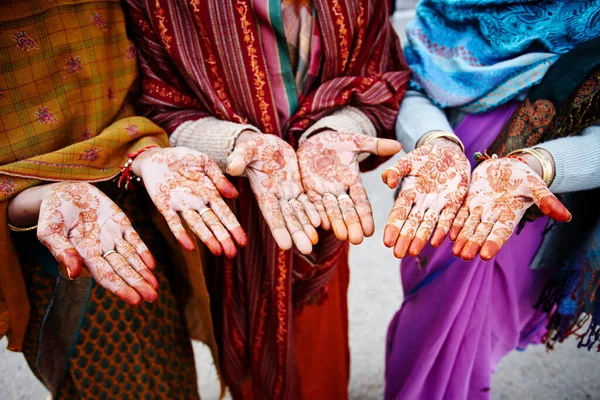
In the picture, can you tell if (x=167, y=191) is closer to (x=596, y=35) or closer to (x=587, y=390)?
(x=596, y=35)

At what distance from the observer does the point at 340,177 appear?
32.6 inches

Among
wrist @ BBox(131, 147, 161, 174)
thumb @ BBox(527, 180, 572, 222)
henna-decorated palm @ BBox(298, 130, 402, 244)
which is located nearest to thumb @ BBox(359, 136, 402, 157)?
henna-decorated palm @ BBox(298, 130, 402, 244)

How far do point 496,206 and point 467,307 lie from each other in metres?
0.34

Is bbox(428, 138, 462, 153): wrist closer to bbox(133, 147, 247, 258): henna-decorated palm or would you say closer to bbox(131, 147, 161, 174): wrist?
bbox(133, 147, 247, 258): henna-decorated palm

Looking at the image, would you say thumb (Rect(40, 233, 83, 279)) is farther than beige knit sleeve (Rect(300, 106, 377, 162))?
No

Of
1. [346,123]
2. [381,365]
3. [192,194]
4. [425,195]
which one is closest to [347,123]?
[346,123]

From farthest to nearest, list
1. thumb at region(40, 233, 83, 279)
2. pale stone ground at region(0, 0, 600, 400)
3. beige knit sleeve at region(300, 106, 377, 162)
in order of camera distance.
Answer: pale stone ground at region(0, 0, 600, 400), beige knit sleeve at region(300, 106, 377, 162), thumb at region(40, 233, 83, 279)

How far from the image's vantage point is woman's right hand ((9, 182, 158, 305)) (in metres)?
0.67

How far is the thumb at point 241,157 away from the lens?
0.74 metres

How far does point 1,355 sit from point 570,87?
129 centimetres

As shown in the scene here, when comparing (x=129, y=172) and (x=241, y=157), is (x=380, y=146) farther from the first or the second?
(x=129, y=172)

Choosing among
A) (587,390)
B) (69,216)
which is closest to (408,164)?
(69,216)

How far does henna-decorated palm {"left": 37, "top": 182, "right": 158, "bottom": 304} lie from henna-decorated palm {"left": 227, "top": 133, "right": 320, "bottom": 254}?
21cm

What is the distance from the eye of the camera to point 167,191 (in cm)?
75
